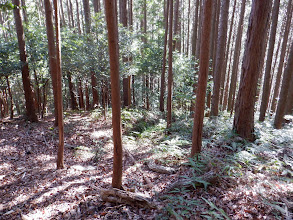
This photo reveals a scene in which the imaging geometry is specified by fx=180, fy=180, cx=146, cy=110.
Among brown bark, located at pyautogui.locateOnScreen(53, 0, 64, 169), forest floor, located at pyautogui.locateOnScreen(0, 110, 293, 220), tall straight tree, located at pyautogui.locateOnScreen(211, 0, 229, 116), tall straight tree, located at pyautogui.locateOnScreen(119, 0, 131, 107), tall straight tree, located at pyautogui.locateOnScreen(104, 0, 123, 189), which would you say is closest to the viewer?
tall straight tree, located at pyautogui.locateOnScreen(104, 0, 123, 189)

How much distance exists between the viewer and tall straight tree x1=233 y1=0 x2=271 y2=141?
523 centimetres

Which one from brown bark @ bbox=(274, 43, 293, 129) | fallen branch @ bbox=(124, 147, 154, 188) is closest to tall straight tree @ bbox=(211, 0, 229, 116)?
brown bark @ bbox=(274, 43, 293, 129)

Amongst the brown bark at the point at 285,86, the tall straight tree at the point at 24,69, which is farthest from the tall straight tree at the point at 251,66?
the tall straight tree at the point at 24,69

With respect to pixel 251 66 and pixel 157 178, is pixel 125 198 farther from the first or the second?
pixel 251 66

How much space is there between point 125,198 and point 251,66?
16.8 feet

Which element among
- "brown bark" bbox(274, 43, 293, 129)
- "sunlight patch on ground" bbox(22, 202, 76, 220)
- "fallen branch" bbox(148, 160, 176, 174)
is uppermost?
"brown bark" bbox(274, 43, 293, 129)

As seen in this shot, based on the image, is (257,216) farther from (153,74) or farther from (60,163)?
(153,74)

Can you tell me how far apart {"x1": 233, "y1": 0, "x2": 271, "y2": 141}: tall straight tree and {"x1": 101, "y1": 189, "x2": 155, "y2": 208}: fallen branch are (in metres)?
4.04

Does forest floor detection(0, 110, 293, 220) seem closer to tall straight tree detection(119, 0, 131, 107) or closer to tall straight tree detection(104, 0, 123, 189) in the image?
tall straight tree detection(104, 0, 123, 189)

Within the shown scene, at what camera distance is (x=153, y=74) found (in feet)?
46.8

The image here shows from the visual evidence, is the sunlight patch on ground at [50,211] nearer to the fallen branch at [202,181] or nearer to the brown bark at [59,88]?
the brown bark at [59,88]

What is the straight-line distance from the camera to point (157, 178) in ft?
16.8

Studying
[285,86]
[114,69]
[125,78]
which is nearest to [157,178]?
[114,69]

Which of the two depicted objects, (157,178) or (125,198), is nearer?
(125,198)
